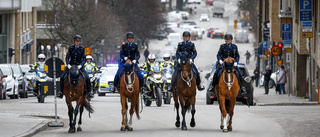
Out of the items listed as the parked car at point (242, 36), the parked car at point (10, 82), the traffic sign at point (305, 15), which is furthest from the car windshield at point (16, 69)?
the parked car at point (242, 36)

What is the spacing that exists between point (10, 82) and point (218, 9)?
5036 inches

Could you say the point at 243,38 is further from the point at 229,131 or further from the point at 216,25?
the point at 229,131

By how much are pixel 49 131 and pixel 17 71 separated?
76.6 feet

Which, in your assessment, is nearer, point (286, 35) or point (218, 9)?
point (286, 35)

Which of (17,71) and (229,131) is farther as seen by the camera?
(17,71)

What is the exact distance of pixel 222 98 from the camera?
19.0m

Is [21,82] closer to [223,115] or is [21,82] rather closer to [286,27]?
[286,27]

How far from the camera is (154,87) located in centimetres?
2944

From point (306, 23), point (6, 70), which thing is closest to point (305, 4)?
point (306, 23)

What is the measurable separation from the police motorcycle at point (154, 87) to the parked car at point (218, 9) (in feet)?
435

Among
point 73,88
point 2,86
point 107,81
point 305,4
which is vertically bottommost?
point 2,86

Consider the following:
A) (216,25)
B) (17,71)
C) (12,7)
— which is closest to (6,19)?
(12,7)

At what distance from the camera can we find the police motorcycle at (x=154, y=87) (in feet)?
94.7

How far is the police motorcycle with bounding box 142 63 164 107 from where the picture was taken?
28875mm
